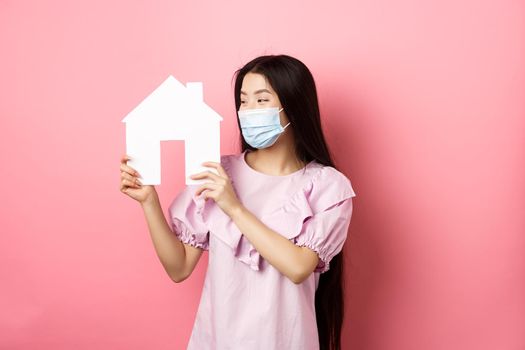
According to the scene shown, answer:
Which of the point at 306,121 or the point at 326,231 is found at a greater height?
the point at 306,121

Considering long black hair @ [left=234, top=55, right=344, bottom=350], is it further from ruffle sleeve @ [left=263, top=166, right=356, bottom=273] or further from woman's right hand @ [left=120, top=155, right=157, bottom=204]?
woman's right hand @ [left=120, top=155, right=157, bottom=204]

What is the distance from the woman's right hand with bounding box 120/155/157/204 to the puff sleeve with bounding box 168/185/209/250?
10 centimetres

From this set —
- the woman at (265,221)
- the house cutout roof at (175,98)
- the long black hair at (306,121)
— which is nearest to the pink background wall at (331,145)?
the long black hair at (306,121)

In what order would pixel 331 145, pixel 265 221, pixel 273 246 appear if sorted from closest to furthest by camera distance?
pixel 273 246 < pixel 265 221 < pixel 331 145

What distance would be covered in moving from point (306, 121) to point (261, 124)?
13 centimetres

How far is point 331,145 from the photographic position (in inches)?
71.6

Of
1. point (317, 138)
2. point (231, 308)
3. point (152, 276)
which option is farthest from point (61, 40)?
point (231, 308)

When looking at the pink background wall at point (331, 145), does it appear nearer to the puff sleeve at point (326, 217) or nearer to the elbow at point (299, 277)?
the puff sleeve at point (326, 217)

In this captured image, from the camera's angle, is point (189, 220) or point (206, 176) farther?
point (189, 220)

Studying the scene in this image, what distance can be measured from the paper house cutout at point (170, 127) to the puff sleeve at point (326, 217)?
242 mm

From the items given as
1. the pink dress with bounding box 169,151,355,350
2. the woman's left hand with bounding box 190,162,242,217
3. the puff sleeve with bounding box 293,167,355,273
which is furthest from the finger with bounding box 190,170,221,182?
the puff sleeve with bounding box 293,167,355,273

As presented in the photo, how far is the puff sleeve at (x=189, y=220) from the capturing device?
1403 mm

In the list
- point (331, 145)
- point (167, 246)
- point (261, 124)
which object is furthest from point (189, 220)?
point (331, 145)

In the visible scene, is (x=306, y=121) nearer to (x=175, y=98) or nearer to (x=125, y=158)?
(x=175, y=98)
